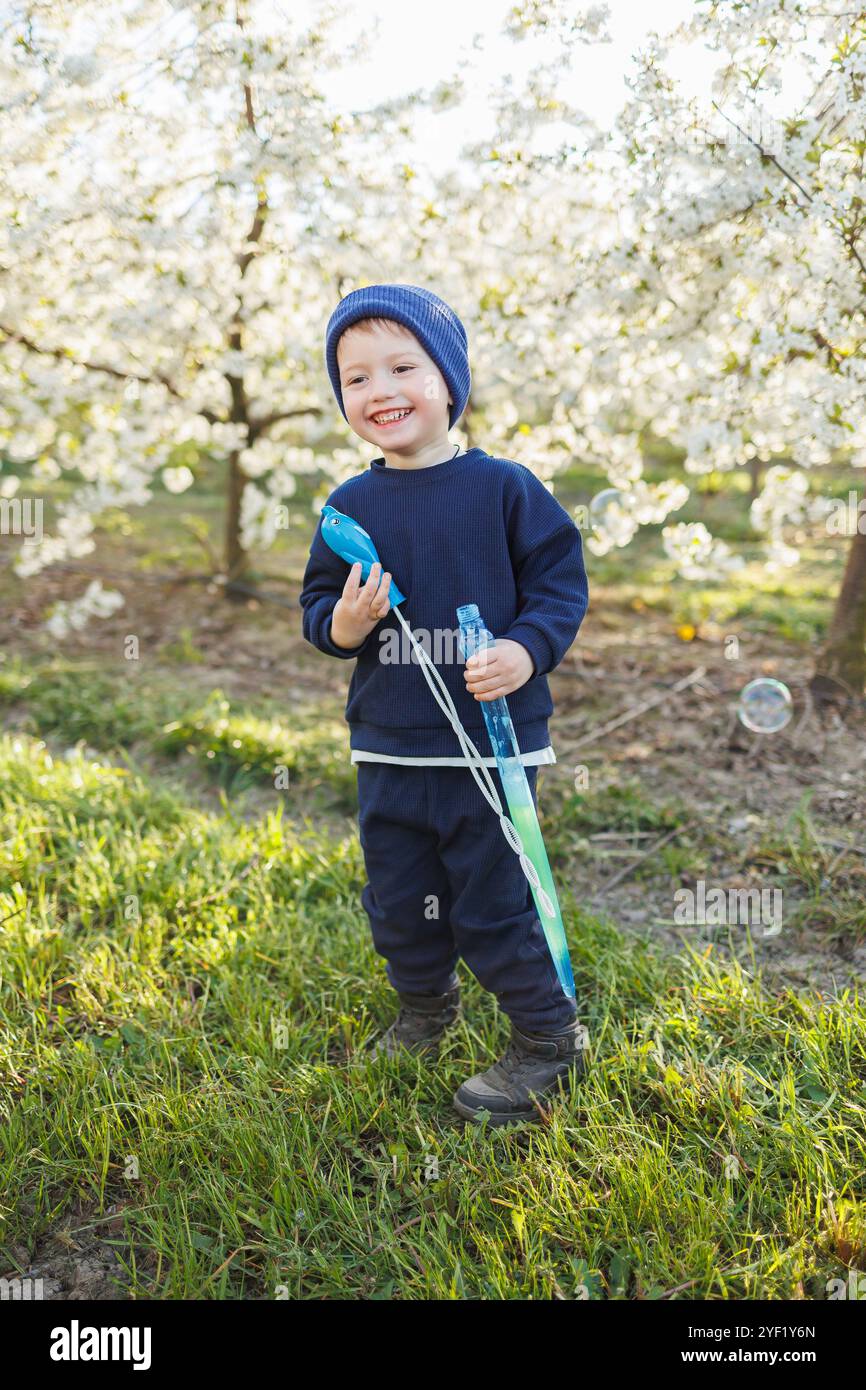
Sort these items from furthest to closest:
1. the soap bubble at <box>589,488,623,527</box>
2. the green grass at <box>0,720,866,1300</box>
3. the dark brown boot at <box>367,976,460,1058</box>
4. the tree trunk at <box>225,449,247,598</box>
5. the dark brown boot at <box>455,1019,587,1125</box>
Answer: the tree trunk at <box>225,449,247,598</box> → the soap bubble at <box>589,488,623,527</box> → the dark brown boot at <box>367,976,460,1058</box> → the dark brown boot at <box>455,1019,587,1125</box> → the green grass at <box>0,720,866,1300</box>

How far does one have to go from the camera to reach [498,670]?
1925 mm

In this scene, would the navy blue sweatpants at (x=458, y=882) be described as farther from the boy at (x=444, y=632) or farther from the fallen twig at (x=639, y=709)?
the fallen twig at (x=639, y=709)

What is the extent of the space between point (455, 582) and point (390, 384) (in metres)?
0.42

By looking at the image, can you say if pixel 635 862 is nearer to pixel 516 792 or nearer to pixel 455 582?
pixel 516 792

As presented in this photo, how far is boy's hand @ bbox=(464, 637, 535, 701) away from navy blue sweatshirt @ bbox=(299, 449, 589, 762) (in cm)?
6

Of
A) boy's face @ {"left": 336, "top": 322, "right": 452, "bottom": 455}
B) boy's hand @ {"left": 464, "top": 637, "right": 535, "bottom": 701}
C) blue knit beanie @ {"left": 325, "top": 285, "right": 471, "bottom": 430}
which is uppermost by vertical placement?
blue knit beanie @ {"left": 325, "top": 285, "right": 471, "bottom": 430}

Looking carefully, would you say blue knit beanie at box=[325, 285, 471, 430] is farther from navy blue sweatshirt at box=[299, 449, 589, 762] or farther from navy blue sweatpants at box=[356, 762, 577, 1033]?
navy blue sweatpants at box=[356, 762, 577, 1033]

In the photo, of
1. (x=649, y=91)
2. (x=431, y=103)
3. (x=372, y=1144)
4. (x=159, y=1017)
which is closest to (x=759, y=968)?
(x=372, y=1144)

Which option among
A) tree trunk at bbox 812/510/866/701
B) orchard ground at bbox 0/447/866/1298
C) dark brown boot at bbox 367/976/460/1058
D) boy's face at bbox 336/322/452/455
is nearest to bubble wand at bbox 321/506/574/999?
boy's face at bbox 336/322/452/455

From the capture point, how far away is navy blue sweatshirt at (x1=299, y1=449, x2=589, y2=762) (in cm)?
206

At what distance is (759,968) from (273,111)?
3.89 meters

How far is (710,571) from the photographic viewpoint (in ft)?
16.9

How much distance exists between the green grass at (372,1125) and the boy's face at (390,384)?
144cm
